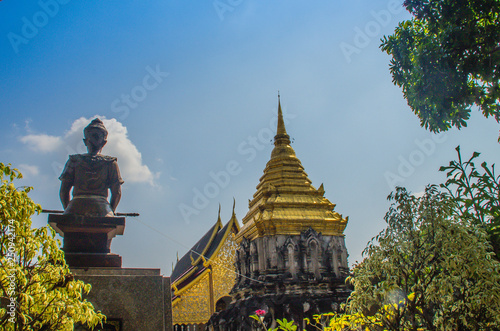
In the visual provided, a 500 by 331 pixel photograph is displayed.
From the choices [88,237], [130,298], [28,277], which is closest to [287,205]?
[88,237]

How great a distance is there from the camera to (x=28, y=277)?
423 cm

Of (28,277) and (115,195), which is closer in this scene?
(28,277)

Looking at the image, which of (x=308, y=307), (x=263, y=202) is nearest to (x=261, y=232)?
(x=263, y=202)

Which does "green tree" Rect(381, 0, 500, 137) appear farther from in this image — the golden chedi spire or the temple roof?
the temple roof

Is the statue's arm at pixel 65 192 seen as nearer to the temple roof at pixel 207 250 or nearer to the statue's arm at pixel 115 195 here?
the statue's arm at pixel 115 195

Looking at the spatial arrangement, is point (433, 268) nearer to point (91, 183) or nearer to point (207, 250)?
point (91, 183)

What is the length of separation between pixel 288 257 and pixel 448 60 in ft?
39.5

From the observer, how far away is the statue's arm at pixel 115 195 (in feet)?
24.0

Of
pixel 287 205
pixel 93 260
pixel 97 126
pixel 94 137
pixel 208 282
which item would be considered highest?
pixel 287 205

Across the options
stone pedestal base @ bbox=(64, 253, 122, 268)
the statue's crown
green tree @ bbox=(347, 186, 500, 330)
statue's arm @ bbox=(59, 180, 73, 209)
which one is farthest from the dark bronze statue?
green tree @ bbox=(347, 186, 500, 330)

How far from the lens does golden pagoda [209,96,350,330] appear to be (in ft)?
53.0

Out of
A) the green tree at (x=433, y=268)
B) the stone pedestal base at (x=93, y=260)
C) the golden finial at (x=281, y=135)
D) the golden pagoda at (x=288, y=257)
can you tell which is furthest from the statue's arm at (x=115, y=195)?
the golden finial at (x=281, y=135)

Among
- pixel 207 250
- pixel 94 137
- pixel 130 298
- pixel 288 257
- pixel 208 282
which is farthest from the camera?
pixel 207 250

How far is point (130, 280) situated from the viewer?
6.08 meters
